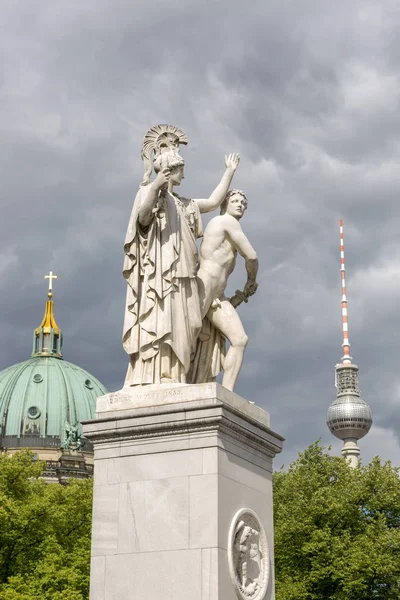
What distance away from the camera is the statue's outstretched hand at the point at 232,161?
1634 centimetres

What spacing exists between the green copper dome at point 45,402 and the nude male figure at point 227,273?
74.3 metres

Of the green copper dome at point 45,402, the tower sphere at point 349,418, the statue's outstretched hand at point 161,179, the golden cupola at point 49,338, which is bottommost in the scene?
the statue's outstretched hand at point 161,179

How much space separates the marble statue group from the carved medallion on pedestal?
214 centimetres

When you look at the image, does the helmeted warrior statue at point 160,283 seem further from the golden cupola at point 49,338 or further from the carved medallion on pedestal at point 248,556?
the golden cupola at point 49,338

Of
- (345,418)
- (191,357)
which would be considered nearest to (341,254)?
(345,418)

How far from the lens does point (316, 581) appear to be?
40.3 meters

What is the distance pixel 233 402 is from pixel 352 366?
514 feet

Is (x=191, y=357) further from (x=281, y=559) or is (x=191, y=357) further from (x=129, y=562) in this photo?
(x=281, y=559)

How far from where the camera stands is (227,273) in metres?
15.9

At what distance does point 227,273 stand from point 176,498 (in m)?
3.96

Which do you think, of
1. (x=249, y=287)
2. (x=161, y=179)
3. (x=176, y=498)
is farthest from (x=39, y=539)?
(x=161, y=179)

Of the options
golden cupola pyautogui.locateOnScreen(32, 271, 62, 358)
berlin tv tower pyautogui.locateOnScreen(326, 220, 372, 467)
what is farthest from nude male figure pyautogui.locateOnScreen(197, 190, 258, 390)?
berlin tv tower pyautogui.locateOnScreen(326, 220, 372, 467)

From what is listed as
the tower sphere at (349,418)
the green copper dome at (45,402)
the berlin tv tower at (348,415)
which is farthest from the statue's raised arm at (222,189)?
the tower sphere at (349,418)

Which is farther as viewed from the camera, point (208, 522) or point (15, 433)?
point (15, 433)
